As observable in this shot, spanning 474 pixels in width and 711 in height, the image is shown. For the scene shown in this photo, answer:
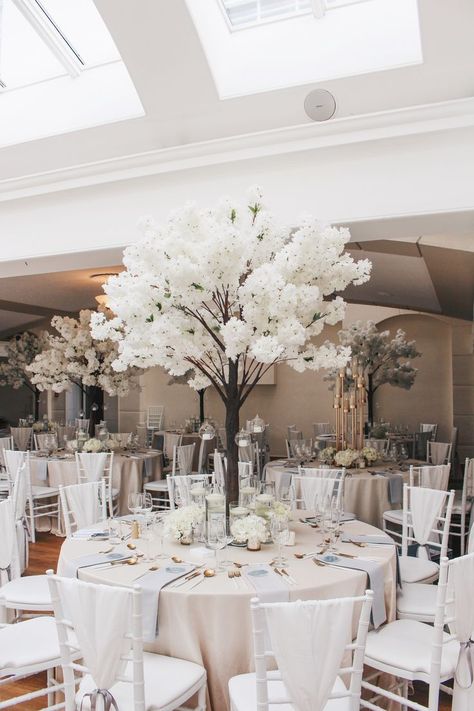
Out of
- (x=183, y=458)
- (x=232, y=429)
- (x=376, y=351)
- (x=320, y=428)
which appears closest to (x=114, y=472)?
(x=183, y=458)

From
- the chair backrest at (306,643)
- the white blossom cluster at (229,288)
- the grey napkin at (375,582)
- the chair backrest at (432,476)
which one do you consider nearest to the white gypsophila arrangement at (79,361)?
the chair backrest at (432,476)

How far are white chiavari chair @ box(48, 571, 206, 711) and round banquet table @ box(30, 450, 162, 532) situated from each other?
4.84 meters

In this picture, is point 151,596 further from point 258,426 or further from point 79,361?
point 79,361

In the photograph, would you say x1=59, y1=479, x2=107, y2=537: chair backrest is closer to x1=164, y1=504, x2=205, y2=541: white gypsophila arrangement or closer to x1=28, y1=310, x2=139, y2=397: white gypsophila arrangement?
x1=164, y1=504, x2=205, y2=541: white gypsophila arrangement

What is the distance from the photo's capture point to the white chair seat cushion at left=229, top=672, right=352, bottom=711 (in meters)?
2.34

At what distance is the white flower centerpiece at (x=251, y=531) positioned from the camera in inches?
130

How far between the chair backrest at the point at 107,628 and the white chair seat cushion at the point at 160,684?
81 mm

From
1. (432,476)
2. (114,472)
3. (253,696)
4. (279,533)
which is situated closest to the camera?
(253,696)

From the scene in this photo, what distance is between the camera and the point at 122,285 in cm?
316

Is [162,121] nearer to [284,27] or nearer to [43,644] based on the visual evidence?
[284,27]

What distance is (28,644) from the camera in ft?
9.50

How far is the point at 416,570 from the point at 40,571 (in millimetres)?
3533

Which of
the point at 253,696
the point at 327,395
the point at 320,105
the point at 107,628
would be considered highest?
the point at 320,105

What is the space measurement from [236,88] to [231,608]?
12.3 feet
